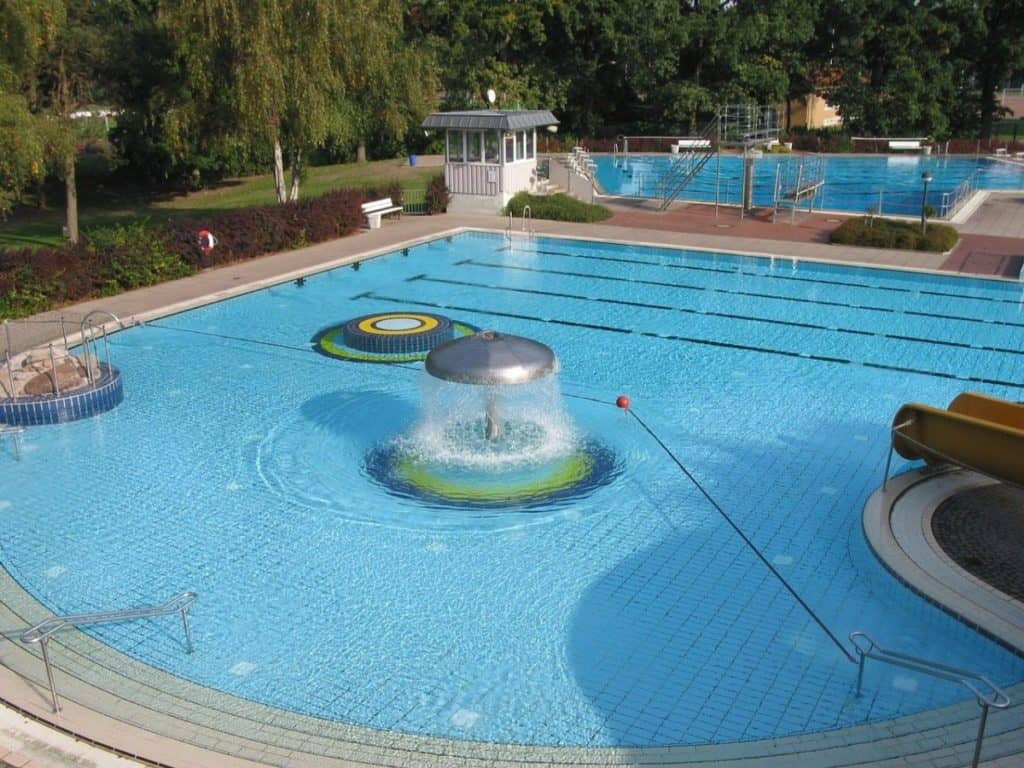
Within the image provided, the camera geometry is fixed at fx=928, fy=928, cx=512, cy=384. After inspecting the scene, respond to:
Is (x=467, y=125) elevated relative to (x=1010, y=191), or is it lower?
elevated

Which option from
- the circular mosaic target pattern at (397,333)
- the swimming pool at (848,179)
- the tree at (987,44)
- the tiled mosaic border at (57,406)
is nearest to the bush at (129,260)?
the circular mosaic target pattern at (397,333)

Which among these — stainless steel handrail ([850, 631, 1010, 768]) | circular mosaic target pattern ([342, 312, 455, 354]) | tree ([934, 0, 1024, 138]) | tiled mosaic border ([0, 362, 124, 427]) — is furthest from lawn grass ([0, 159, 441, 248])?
tree ([934, 0, 1024, 138])

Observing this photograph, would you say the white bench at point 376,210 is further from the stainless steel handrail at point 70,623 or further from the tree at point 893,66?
the tree at point 893,66

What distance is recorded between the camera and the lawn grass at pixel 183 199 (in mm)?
25922

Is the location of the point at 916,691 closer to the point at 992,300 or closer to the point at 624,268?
the point at 992,300

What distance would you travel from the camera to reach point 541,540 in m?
8.83

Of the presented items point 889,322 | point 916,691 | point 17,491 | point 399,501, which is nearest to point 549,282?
point 889,322

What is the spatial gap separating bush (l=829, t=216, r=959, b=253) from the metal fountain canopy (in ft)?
46.2

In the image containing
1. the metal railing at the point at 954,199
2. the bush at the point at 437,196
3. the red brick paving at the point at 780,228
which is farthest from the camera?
the bush at the point at 437,196

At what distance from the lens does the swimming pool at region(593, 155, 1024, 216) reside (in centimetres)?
A: 2980

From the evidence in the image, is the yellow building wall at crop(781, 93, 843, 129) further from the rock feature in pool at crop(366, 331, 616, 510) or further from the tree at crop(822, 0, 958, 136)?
the rock feature in pool at crop(366, 331, 616, 510)

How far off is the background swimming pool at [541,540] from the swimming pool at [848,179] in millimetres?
14839

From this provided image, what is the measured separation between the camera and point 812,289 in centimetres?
1823

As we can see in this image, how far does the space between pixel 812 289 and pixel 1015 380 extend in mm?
5700
